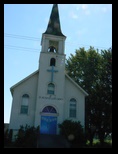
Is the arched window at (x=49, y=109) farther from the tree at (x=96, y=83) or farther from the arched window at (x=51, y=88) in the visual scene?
the tree at (x=96, y=83)

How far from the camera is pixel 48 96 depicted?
20406mm

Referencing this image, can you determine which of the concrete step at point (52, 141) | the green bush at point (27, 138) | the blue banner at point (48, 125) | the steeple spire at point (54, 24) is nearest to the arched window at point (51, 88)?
the blue banner at point (48, 125)

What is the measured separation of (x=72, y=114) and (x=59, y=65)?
549 cm

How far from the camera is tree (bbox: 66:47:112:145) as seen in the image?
84.4 feet

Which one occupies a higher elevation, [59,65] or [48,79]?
[59,65]

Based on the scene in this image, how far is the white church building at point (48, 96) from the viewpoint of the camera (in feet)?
64.0

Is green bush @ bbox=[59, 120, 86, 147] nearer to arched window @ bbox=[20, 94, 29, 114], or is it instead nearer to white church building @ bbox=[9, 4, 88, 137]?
white church building @ bbox=[9, 4, 88, 137]

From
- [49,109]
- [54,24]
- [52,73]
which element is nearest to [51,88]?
[52,73]

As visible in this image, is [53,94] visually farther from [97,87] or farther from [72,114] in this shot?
[97,87]

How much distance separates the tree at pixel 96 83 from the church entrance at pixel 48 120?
308 inches

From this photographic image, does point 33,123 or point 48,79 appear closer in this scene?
point 33,123

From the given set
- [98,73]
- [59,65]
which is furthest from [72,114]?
[98,73]

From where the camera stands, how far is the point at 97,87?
1063 inches
